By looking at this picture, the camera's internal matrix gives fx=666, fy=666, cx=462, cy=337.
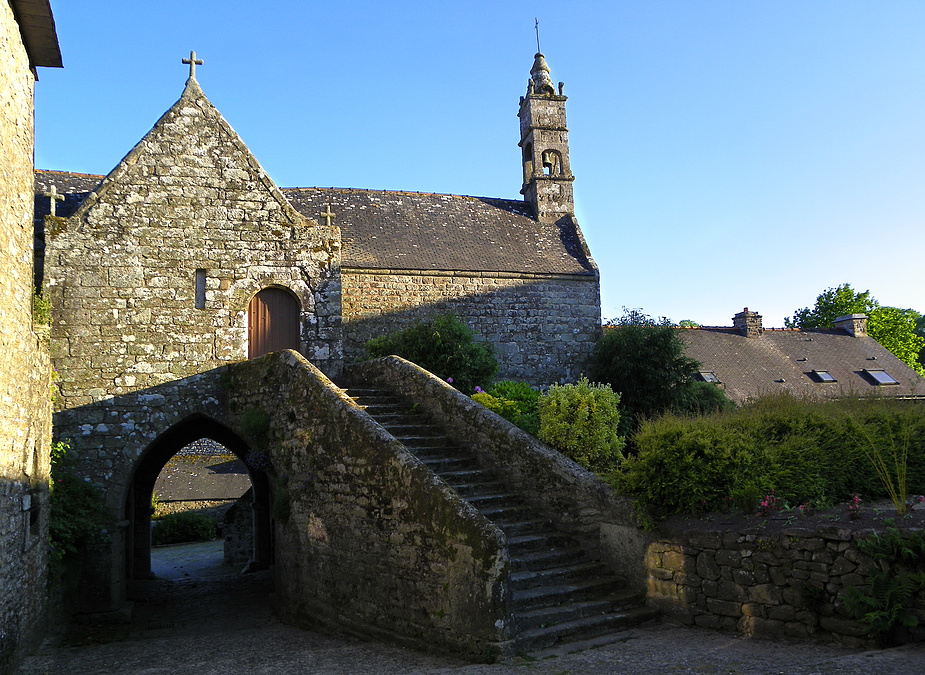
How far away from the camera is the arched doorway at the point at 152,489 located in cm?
1295

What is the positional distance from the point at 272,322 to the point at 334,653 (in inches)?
251

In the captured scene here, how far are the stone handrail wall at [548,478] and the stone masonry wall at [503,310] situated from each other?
22.5 ft

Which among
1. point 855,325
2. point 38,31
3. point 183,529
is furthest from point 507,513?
point 855,325

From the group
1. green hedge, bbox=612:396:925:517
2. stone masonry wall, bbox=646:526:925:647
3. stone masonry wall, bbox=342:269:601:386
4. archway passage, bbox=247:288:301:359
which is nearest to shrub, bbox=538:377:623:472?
green hedge, bbox=612:396:925:517

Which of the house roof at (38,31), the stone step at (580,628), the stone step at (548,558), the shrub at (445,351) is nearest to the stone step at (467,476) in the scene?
the stone step at (548,558)

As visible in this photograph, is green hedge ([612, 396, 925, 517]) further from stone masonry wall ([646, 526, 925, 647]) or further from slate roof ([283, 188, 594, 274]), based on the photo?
slate roof ([283, 188, 594, 274])

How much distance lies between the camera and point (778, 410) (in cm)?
812

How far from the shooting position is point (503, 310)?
17516 mm

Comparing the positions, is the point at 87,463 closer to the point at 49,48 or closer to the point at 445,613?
the point at 49,48

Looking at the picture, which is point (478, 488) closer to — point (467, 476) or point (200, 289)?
point (467, 476)

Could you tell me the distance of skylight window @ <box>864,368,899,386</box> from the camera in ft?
85.6

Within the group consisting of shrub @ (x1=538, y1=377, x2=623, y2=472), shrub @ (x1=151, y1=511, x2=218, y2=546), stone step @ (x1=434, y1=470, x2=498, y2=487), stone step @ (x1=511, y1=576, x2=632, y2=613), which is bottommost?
shrub @ (x1=151, y1=511, x2=218, y2=546)

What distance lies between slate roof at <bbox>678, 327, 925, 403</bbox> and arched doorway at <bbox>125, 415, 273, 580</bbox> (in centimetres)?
1606

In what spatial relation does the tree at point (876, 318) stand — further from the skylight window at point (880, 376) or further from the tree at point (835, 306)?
the skylight window at point (880, 376)
